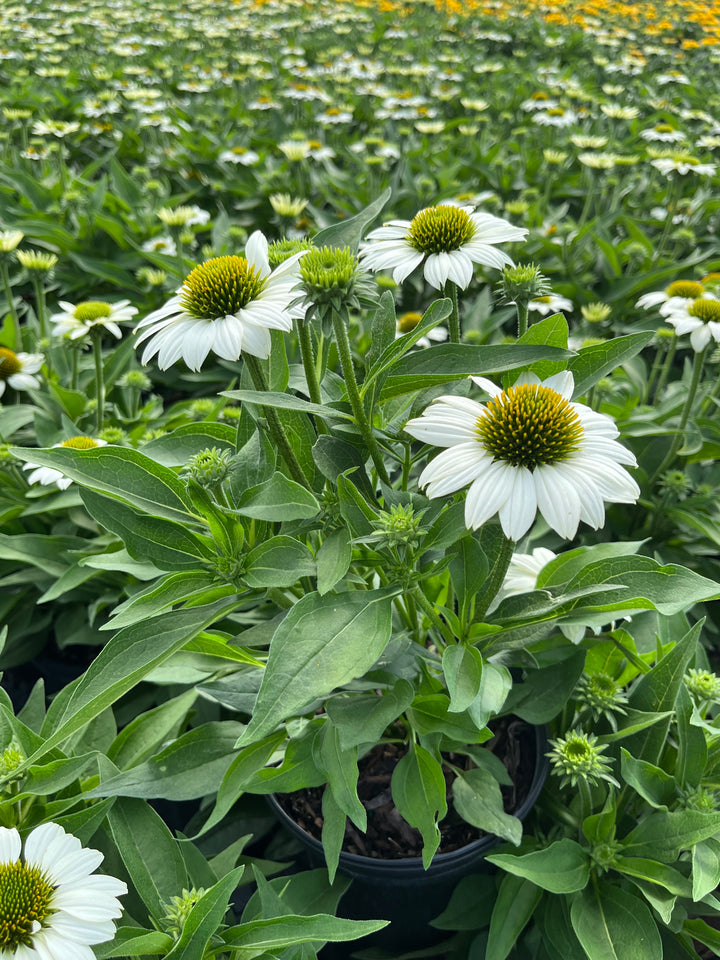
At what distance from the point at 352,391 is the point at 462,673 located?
403mm

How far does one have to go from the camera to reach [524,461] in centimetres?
85

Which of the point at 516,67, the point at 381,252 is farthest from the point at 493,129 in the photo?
the point at 381,252

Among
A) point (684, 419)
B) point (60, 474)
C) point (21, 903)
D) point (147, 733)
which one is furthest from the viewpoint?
point (684, 419)

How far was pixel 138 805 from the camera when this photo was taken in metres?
1.10

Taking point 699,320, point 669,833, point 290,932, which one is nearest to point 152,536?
point 290,932

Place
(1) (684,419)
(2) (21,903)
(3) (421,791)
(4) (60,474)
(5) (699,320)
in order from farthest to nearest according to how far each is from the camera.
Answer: (1) (684,419), (5) (699,320), (4) (60,474), (3) (421,791), (2) (21,903)

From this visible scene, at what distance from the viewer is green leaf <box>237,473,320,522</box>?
88 cm

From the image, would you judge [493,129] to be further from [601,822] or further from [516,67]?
[601,822]

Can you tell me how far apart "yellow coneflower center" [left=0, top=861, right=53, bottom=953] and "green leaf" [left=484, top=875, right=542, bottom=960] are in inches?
26.7

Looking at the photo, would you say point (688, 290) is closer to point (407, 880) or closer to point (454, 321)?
point (454, 321)

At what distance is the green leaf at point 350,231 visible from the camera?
110 cm

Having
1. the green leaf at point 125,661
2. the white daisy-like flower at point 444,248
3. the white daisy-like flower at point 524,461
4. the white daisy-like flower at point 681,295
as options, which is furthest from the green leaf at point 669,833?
the white daisy-like flower at point 681,295

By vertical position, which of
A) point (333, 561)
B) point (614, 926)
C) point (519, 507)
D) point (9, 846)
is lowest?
point (614, 926)

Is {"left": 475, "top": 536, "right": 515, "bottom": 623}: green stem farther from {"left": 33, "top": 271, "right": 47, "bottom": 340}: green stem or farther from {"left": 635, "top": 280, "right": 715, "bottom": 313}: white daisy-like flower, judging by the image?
{"left": 33, "top": 271, "right": 47, "bottom": 340}: green stem
